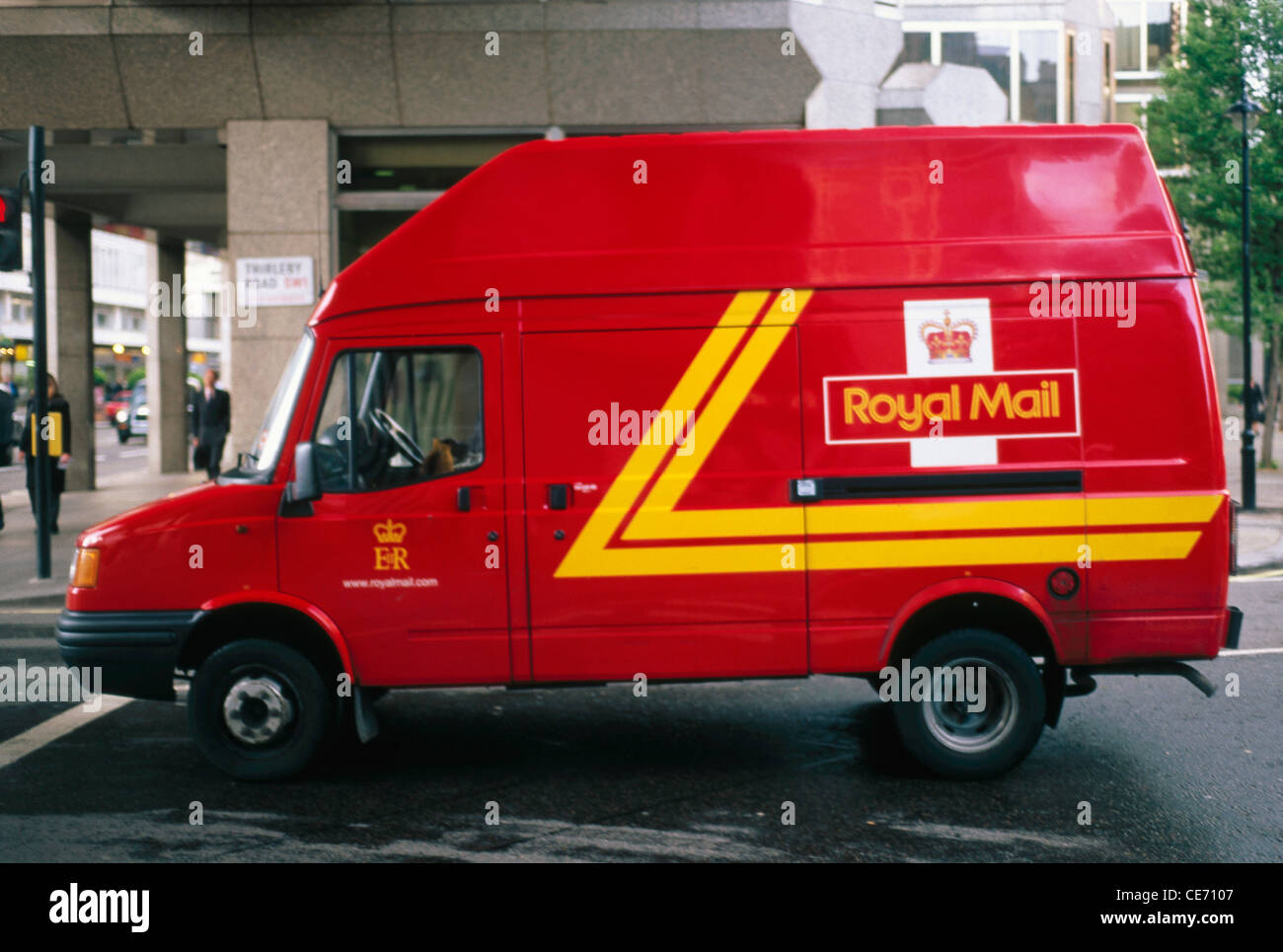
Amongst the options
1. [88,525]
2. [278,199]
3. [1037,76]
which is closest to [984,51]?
[1037,76]

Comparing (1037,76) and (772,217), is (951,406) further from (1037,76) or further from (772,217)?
(1037,76)

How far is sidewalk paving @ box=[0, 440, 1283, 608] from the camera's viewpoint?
1180 centimetres

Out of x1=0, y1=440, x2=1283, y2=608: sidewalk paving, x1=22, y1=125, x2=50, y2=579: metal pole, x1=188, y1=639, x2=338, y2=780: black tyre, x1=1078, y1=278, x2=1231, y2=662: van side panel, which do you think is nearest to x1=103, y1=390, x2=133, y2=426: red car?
x1=0, y1=440, x2=1283, y2=608: sidewalk paving

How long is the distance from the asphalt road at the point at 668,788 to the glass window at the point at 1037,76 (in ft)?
52.3

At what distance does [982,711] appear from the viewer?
586cm

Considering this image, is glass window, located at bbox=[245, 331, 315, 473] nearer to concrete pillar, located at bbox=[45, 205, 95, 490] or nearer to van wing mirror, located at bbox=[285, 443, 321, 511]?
van wing mirror, located at bbox=[285, 443, 321, 511]

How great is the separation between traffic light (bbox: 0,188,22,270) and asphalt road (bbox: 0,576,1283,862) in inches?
222

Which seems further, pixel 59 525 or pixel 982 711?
pixel 59 525

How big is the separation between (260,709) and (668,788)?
6.25ft

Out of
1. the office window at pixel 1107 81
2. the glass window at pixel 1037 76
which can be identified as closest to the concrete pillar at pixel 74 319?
the glass window at pixel 1037 76

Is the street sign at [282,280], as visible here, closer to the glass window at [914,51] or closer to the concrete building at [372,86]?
the concrete building at [372,86]

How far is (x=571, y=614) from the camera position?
5.76 meters
